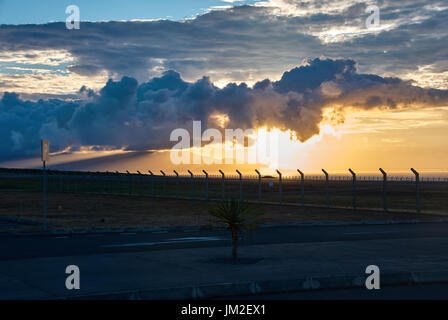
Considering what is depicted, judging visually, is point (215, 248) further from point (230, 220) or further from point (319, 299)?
point (319, 299)

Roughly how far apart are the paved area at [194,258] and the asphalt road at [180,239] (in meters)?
0.02

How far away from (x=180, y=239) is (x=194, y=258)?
464cm

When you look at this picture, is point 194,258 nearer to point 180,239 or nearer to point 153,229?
point 180,239

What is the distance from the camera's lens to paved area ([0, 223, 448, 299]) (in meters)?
10.2

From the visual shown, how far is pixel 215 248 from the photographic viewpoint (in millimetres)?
15258

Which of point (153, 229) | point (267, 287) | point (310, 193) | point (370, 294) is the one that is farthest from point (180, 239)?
point (310, 193)

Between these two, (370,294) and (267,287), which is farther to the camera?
(267,287)

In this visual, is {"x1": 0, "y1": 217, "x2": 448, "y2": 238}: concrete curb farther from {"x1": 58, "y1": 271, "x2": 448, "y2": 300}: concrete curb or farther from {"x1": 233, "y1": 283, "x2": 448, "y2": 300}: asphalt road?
{"x1": 233, "y1": 283, "x2": 448, "y2": 300}: asphalt road

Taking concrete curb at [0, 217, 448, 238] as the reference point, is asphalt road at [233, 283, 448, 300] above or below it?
below

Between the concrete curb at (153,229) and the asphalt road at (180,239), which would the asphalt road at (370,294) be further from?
the concrete curb at (153,229)

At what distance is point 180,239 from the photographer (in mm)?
17812

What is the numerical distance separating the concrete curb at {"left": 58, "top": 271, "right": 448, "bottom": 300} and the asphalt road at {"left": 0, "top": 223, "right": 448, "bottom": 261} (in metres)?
5.60

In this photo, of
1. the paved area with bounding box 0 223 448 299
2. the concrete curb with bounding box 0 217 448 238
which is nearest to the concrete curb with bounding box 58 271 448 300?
the paved area with bounding box 0 223 448 299

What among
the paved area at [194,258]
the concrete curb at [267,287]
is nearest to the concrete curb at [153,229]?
the paved area at [194,258]
